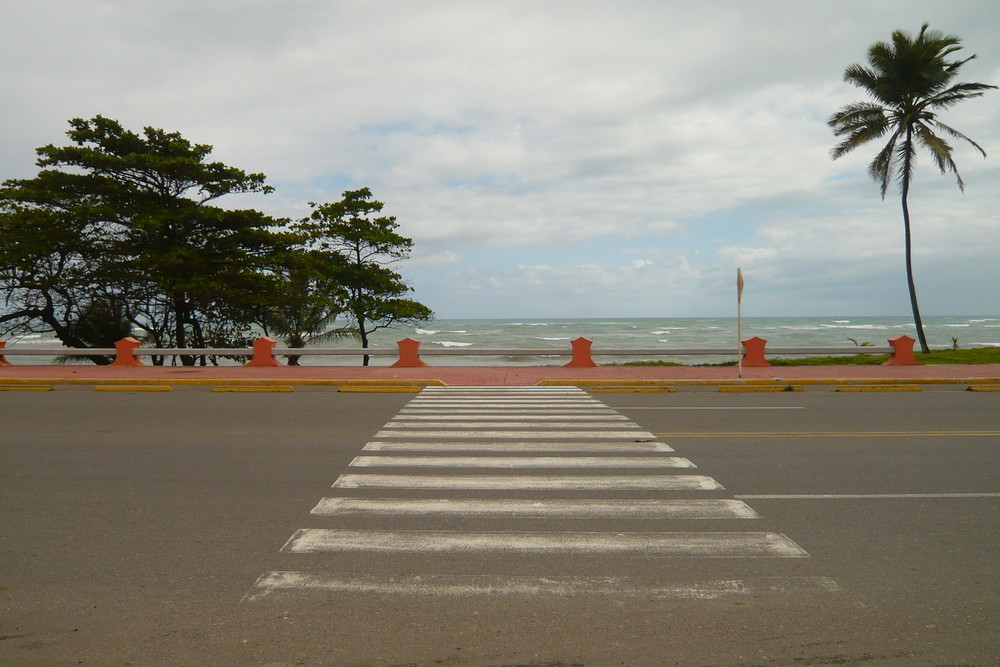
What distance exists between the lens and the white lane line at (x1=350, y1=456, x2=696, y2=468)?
26.3ft

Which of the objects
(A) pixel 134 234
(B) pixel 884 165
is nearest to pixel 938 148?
(B) pixel 884 165

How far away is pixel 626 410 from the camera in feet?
42.2

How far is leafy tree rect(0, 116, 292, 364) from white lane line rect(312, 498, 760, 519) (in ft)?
71.3

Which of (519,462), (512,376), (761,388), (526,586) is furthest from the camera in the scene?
(512,376)

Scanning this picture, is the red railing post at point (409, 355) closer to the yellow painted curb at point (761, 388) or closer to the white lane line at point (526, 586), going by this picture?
the yellow painted curb at point (761, 388)

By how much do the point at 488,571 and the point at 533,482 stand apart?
244cm

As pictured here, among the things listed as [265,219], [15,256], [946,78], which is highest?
[946,78]

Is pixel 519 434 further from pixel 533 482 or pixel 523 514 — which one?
pixel 523 514

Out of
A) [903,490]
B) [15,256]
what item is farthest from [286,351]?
[903,490]

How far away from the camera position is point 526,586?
15.2 ft

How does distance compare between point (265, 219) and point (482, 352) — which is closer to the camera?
point (482, 352)

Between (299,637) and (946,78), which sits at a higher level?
(946,78)

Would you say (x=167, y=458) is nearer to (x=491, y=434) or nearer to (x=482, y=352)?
(x=491, y=434)

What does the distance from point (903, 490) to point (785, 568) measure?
9.42 feet
